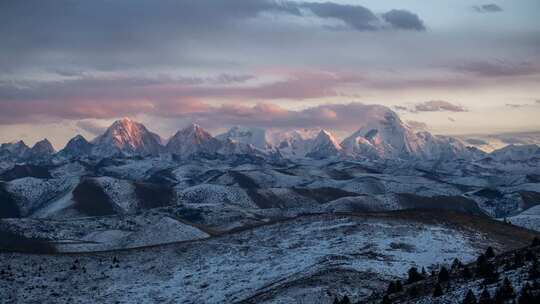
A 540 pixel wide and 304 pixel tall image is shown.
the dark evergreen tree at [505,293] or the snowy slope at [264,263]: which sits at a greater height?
the dark evergreen tree at [505,293]

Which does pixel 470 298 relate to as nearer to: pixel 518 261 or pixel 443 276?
pixel 518 261

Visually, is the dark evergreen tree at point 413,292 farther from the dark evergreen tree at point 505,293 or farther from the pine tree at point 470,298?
the dark evergreen tree at point 505,293

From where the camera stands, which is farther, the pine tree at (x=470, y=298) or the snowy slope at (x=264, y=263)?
the snowy slope at (x=264, y=263)

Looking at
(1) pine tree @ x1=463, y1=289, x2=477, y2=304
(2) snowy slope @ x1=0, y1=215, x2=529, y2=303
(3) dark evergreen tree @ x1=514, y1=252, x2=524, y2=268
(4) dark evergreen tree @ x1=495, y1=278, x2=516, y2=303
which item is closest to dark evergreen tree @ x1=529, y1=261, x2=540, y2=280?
(4) dark evergreen tree @ x1=495, y1=278, x2=516, y2=303

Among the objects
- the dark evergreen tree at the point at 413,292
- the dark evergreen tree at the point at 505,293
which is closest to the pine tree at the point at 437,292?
the dark evergreen tree at the point at 413,292

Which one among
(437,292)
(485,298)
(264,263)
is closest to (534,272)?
(485,298)

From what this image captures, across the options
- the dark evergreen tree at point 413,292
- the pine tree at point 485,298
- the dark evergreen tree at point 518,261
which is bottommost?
the dark evergreen tree at point 413,292

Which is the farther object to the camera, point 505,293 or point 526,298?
point 505,293

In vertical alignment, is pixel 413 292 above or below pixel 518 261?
below

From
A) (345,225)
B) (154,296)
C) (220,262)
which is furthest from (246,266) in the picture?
(345,225)

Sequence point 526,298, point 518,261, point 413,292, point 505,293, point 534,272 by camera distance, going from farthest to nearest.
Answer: point 413,292 → point 518,261 → point 534,272 → point 505,293 → point 526,298

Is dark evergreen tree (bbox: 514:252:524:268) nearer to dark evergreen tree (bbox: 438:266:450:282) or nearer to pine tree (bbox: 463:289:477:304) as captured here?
dark evergreen tree (bbox: 438:266:450:282)

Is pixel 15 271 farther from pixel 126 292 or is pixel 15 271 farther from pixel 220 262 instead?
pixel 220 262
